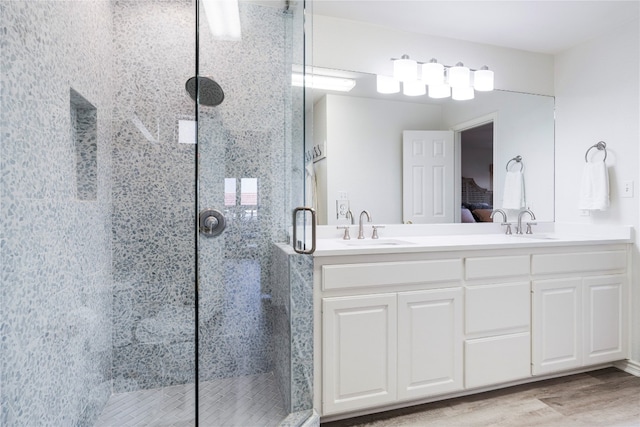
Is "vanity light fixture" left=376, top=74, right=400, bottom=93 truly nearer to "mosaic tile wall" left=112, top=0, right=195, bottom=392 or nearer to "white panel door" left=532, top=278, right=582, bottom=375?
"mosaic tile wall" left=112, top=0, right=195, bottom=392

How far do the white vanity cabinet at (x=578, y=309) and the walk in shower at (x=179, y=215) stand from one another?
1.38 m

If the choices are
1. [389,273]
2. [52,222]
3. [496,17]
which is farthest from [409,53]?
[52,222]

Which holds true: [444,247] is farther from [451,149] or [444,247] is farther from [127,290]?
[127,290]

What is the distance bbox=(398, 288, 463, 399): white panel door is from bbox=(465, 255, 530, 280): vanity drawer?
0.45 feet

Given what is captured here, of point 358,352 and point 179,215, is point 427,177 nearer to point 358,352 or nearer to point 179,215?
point 358,352

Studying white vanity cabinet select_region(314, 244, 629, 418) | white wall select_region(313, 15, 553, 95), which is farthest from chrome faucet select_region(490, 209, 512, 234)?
white wall select_region(313, 15, 553, 95)

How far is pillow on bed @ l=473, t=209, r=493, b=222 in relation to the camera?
2498 mm

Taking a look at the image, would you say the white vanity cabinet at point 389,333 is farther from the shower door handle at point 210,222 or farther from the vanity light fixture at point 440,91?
the vanity light fixture at point 440,91

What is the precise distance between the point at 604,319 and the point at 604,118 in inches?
52.5

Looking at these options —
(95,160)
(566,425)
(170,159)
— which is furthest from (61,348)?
(566,425)

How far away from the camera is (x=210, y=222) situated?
66.3 inches

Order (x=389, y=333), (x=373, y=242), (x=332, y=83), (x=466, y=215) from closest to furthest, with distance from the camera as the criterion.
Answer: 1. (x=389, y=333)
2. (x=373, y=242)
3. (x=332, y=83)
4. (x=466, y=215)

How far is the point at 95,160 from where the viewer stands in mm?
1566

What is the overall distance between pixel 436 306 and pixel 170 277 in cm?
141
